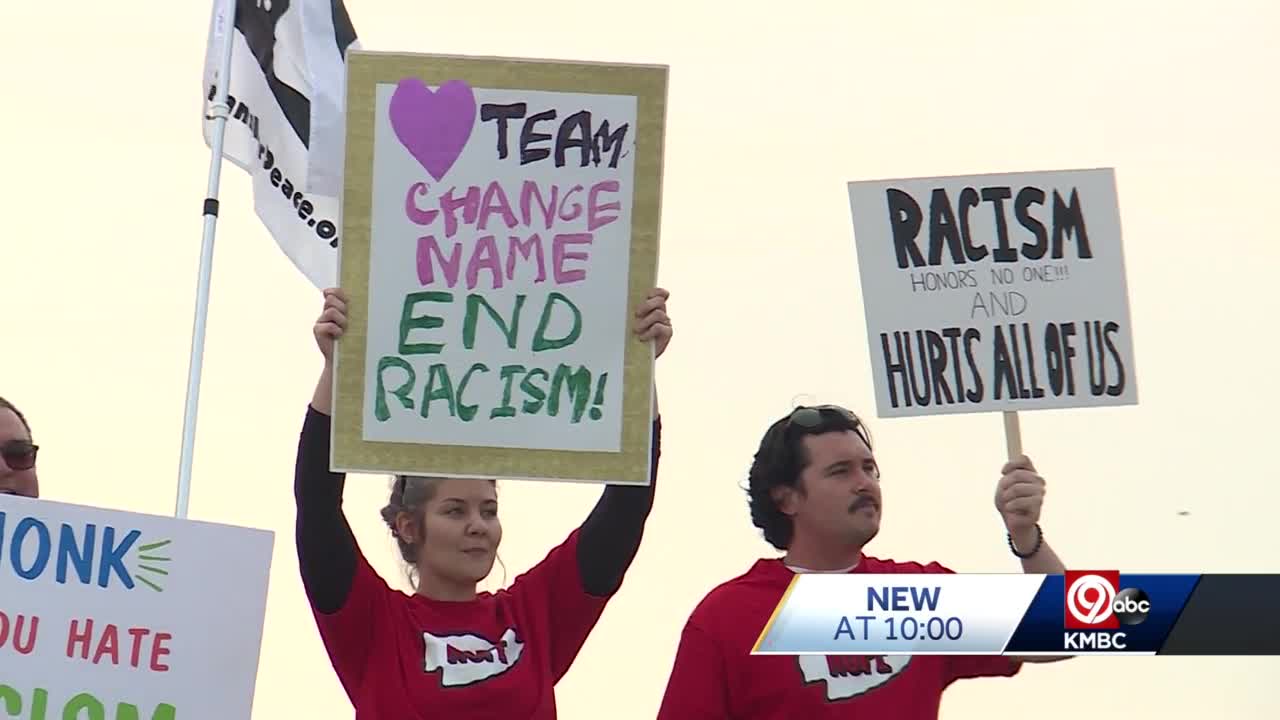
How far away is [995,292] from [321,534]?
4.70 ft

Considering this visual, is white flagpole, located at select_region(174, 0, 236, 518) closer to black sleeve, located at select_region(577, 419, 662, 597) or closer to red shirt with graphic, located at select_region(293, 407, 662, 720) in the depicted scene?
red shirt with graphic, located at select_region(293, 407, 662, 720)

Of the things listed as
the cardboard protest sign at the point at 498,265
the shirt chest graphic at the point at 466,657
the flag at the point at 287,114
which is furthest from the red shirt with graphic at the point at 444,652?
the flag at the point at 287,114

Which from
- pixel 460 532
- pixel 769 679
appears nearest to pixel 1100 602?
pixel 769 679

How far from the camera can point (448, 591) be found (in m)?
3.68

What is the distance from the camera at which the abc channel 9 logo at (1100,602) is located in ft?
12.9

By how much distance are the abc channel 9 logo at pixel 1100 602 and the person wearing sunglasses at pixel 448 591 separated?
3.03 feet

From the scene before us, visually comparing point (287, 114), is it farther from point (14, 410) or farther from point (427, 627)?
point (427, 627)

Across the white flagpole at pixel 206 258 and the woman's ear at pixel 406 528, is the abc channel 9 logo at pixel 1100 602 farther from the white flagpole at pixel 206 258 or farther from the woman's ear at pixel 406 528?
the white flagpole at pixel 206 258

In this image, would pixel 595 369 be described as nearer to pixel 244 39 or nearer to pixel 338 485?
pixel 338 485

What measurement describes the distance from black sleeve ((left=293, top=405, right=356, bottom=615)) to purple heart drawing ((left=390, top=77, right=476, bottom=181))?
1.92 ft

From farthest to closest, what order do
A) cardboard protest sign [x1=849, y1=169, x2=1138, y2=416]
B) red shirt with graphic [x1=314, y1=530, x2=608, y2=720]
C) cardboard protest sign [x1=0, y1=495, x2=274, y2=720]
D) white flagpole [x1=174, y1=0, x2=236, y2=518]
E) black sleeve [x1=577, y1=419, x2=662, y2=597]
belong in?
white flagpole [x1=174, y1=0, x2=236, y2=518], cardboard protest sign [x1=849, y1=169, x2=1138, y2=416], black sleeve [x1=577, y1=419, x2=662, y2=597], cardboard protest sign [x1=0, y1=495, x2=274, y2=720], red shirt with graphic [x1=314, y1=530, x2=608, y2=720]

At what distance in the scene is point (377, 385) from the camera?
139 inches

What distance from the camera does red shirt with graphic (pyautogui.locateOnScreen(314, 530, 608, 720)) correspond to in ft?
11.4

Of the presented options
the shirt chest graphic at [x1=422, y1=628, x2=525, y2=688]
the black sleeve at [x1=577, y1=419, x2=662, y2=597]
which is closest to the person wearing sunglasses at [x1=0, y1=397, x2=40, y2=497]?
the shirt chest graphic at [x1=422, y1=628, x2=525, y2=688]
